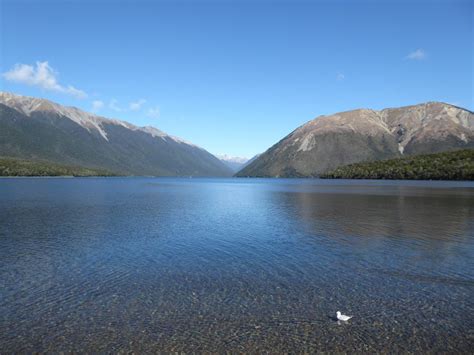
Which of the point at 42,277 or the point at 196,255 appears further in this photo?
the point at 196,255

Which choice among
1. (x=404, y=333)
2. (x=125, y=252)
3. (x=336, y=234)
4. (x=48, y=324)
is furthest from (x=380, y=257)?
(x=48, y=324)

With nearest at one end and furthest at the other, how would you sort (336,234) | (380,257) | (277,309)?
(277,309) → (380,257) → (336,234)

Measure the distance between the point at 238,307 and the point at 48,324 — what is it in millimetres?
10491

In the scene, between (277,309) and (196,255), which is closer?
(277,309)

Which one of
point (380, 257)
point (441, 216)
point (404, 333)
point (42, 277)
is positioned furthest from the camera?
point (441, 216)

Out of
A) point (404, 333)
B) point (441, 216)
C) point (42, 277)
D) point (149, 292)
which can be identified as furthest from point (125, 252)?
point (441, 216)

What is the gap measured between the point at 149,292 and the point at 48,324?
6532 mm

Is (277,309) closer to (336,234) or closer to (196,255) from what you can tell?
(196,255)

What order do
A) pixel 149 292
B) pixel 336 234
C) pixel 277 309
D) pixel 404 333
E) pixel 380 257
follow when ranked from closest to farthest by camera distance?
pixel 404 333 → pixel 277 309 → pixel 149 292 → pixel 380 257 → pixel 336 234

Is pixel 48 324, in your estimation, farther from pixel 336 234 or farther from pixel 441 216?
pixel 441 216

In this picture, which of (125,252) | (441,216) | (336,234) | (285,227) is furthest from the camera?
(441,216)

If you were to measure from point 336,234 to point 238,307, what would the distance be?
95.2 feet

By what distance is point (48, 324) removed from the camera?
18797 mm

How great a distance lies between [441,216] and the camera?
214 ft
